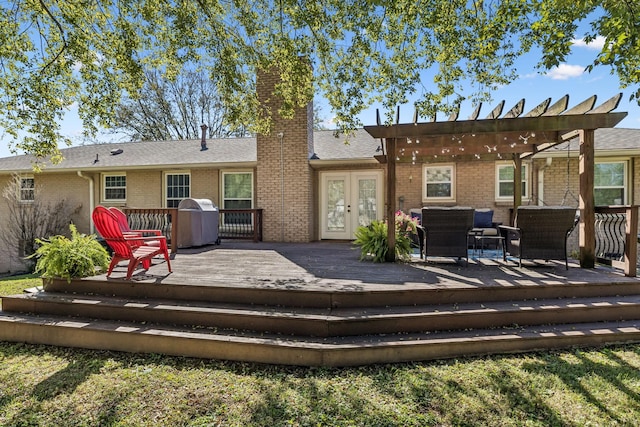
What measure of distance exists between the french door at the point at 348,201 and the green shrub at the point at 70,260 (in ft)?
22.0

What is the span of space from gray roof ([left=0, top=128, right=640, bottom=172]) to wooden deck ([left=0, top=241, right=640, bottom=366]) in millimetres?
5829

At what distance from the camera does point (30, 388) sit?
3.10 meters

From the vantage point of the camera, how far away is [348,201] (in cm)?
1077

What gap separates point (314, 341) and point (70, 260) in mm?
3985

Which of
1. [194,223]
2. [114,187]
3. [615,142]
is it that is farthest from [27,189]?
[615,142]

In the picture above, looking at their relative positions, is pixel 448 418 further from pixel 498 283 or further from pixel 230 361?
pixel 498 283

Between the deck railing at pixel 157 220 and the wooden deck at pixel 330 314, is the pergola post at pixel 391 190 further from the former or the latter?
the deck railing at pixel 157 220

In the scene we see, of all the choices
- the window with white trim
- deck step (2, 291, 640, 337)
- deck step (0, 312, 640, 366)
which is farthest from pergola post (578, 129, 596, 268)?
the window with white trim

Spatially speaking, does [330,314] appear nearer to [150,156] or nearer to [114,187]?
[150,156]

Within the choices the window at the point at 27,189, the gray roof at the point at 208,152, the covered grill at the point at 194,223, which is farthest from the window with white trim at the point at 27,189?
the covered grill at the point at 194,223

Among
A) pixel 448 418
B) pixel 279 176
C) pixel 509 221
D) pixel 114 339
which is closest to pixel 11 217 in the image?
pixel 279 176

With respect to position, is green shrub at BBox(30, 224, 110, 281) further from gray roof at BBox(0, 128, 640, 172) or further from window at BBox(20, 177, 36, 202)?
window at BBox(20, 177, 36, 202)

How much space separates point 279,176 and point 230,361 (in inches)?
290

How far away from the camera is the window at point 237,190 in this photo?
11328mm
